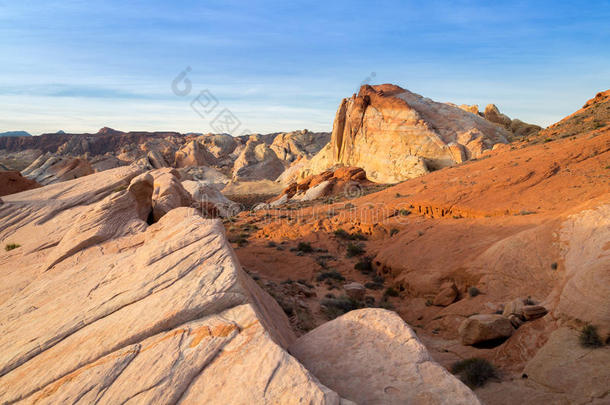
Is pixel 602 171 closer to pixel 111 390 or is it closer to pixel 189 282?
pixel 189 282

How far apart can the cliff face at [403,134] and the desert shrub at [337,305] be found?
25.5 meters

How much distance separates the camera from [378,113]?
3950 centimetres

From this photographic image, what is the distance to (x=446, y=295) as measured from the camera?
10289 mm

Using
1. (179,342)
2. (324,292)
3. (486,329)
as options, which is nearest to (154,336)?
(179,342)

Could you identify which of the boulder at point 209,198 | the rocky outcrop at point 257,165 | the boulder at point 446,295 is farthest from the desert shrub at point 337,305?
the rocky outcrop at point 257,165

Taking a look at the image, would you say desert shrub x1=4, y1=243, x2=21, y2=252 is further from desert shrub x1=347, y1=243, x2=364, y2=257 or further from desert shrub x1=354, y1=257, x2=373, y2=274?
desert shrub x1=347, y1=243, x2=364, y2=257

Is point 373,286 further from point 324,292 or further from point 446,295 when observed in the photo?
point 446,295

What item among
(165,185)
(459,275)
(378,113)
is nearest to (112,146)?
(378,113)

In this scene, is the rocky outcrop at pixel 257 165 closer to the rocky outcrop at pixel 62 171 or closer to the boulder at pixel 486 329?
the rocky outcrop at pixel 62 171

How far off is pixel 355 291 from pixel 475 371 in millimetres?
6186

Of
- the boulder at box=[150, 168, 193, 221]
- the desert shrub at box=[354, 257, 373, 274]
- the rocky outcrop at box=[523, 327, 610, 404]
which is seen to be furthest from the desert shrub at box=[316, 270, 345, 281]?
the rocky outcrop at box=[523, 327, 610, 404]

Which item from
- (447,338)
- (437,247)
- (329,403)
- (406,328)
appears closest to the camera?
(329,403)

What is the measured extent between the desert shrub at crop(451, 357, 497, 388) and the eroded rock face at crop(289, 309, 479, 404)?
9.18 feet

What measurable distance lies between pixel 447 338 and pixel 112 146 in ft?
475
